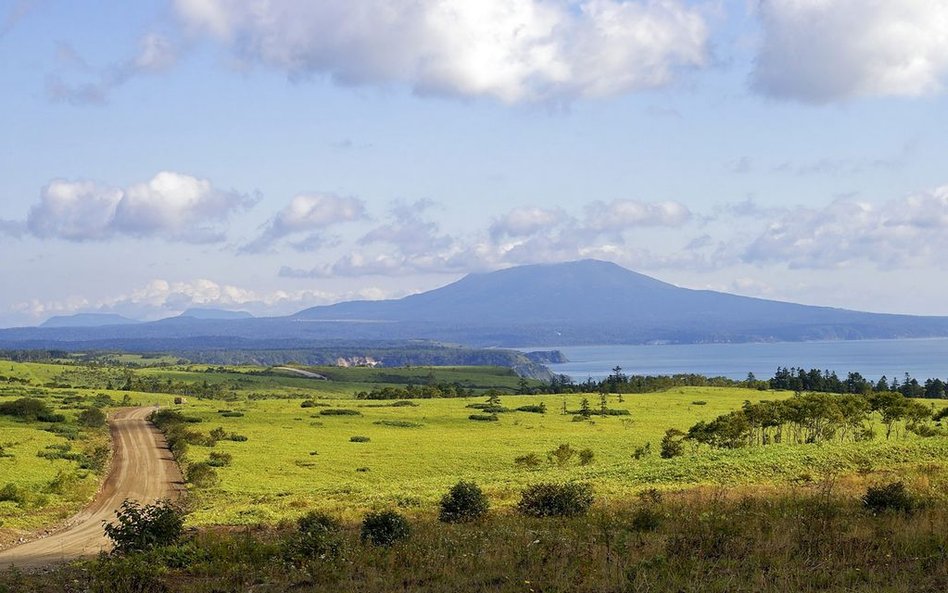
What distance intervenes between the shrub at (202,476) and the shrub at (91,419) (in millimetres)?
35607

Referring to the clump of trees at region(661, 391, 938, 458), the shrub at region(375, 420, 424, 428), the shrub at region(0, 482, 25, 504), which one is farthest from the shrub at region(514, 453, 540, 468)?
the shrub at region(375, 420, 424, 428)

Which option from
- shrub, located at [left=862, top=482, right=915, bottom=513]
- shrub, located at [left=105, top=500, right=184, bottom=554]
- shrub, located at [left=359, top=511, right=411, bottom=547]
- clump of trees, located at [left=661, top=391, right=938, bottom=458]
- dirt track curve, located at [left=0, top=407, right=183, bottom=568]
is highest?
shrub, located at [left=862, top=482, right=915, bottom=513]

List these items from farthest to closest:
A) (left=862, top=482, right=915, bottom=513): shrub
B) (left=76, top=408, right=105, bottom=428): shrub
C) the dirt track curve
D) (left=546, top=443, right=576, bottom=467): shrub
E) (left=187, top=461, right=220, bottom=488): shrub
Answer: (left=76, top=408, right=105, bottom=428): shrub
(left=546, top=443, right=576, bottom=467): shrub
(left=187, top=461, right=220, bottom=488): shrub
the dirt track curve
(left=862, top=482, right=915, bottom=513): shrub

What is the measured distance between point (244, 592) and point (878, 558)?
35.2 ft

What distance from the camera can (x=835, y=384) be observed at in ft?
474

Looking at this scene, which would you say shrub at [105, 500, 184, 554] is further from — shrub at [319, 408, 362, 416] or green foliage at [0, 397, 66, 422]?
shrub at [319, 408, 362, 416]

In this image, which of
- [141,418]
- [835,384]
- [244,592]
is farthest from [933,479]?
[835,384]

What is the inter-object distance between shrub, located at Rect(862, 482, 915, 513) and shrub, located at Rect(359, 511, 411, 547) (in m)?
10.4

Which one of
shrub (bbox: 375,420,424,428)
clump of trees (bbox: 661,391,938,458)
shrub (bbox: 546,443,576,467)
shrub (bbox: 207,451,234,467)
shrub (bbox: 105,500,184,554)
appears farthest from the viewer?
shrub (bbox: 375,420,424,428)

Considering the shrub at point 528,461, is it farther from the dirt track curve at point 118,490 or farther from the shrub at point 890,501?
the shrub at point 890,501

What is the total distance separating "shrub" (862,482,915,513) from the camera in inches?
706

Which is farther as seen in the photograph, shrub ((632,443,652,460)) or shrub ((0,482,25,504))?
shrub ((632,443,652,460))

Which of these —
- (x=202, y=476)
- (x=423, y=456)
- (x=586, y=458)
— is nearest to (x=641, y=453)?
(x=586, y=458)

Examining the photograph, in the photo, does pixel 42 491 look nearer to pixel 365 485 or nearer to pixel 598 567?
pixel 365 485
